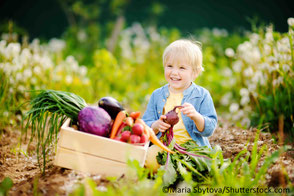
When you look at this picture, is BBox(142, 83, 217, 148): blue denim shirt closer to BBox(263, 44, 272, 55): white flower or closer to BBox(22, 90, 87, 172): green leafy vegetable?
BBox(22, 90, 87, 172): green leafy vegetable

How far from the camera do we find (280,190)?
6.79 feet

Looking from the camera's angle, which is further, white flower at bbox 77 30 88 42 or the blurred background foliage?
white flower at bbox 77 30 88 42

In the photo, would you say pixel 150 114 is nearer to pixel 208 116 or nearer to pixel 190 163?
Result: pixel 208 116

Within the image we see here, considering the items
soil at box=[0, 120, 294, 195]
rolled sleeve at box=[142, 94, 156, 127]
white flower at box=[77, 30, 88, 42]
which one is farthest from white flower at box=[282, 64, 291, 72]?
white flower at box=[77, 30, 88, 42]

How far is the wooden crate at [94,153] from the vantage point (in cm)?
215

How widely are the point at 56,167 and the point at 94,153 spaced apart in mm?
497

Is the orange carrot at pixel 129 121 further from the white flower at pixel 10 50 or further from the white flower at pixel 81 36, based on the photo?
the white flower at pixel 81 36

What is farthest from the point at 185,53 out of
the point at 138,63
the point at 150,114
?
the point at 138,63

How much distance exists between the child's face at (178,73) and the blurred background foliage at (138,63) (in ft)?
2.06

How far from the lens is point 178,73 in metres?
2.71

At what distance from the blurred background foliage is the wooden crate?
47.0 inches

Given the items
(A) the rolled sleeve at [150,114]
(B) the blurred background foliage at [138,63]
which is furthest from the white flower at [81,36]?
(A) the rolled sleeve at [150,114]

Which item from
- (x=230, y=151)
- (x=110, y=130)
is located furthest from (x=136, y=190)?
(x=230, y=151)

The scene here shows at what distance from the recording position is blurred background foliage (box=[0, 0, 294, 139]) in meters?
3.69
